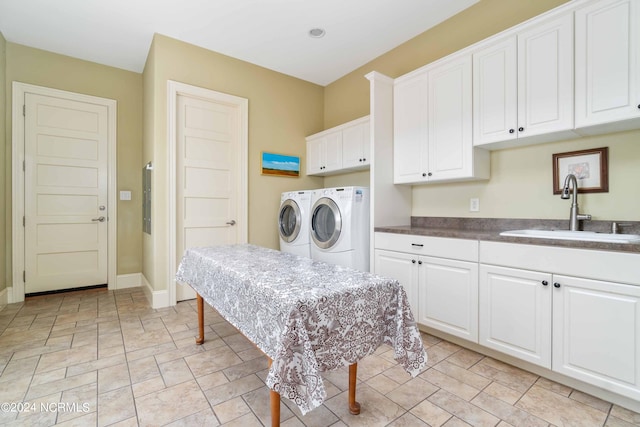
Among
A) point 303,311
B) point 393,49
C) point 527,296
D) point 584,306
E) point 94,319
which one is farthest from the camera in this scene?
point 393,49

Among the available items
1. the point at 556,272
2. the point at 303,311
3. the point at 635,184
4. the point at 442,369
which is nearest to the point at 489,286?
the point at 556,272

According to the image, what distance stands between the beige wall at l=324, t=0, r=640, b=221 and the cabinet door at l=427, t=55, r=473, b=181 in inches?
12.8

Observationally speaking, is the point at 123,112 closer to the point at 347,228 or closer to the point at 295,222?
the point at 295,222

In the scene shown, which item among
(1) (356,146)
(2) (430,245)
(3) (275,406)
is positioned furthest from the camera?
(1) (356,146)

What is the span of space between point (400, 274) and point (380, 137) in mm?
1283

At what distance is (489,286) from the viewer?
6.65 feet

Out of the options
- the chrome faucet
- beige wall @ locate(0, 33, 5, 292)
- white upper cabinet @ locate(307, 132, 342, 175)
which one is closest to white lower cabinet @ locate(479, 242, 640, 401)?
the chrome faucet

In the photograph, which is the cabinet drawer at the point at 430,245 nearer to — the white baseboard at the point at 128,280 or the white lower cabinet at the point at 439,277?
the white lower cabinet at the point at 439,277

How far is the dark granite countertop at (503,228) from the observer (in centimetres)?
162

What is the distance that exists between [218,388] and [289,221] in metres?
2.25

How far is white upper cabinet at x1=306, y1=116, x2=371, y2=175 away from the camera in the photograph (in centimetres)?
340

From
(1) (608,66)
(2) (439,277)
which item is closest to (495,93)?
(1) (608,66)

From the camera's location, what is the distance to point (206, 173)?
3480mm

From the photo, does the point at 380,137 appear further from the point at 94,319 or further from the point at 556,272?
the point at 94,319
